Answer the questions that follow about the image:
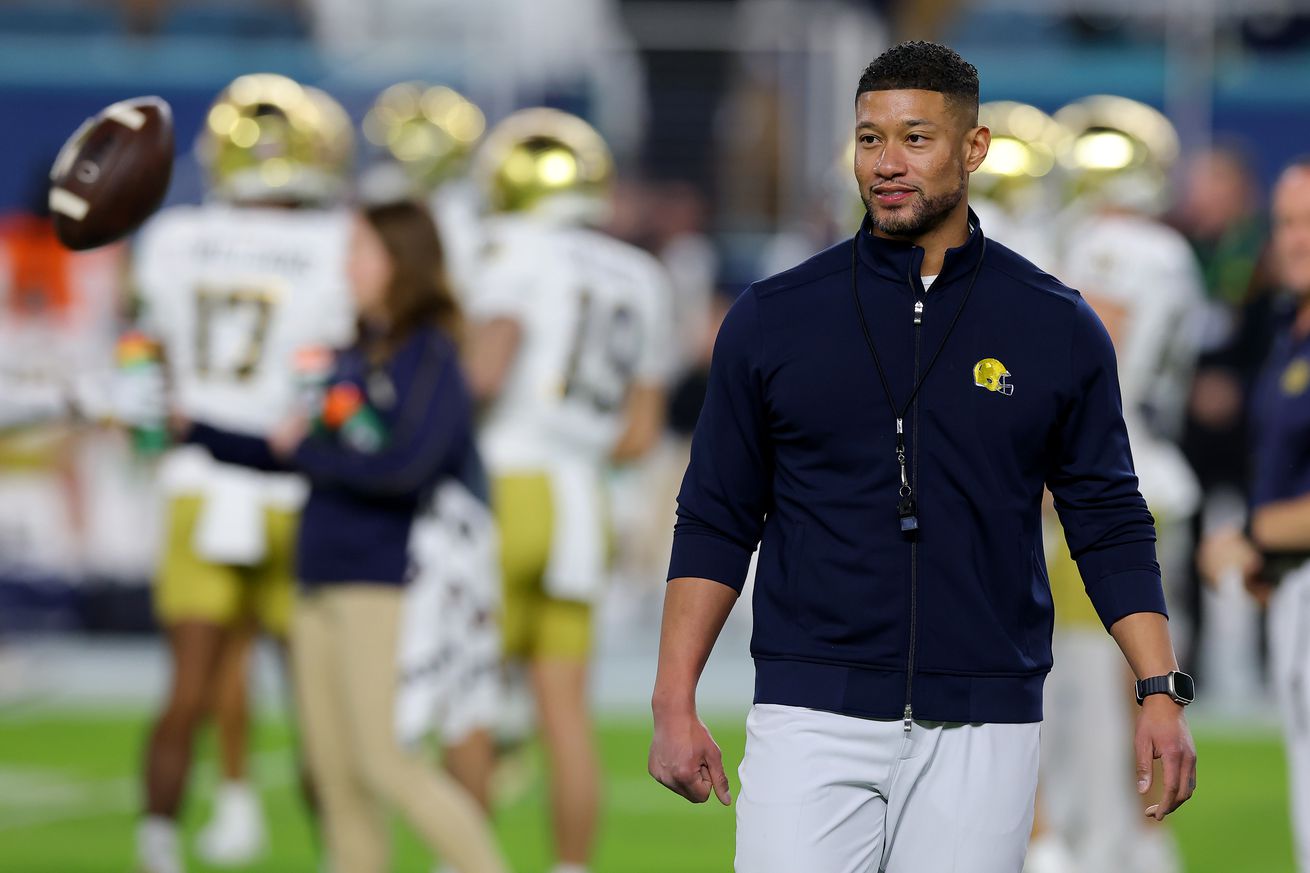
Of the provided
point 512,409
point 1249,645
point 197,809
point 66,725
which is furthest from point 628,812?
point 1249,645

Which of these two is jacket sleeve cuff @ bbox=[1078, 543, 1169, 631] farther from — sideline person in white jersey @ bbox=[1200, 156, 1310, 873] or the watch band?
sideline person in white jersey @ bbox=[1200, 156, 1310, 873]

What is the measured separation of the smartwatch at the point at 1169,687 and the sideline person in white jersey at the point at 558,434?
10.9 ft

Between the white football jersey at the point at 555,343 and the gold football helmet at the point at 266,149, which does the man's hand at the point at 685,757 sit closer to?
the white football jersey at the point at 555,343

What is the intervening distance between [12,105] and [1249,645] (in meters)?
8.99

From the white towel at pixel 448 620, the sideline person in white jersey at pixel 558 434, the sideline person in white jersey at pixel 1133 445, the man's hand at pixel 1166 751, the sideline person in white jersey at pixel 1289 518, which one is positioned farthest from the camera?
the sideline person in white jersey at pixel 1133 445

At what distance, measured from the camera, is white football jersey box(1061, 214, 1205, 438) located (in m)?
7.21

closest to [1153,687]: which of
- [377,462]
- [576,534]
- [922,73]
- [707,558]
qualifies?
[707,558]

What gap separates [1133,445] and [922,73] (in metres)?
4.03

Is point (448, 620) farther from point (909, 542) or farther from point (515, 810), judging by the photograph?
point (515, 810)

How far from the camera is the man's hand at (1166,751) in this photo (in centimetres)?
337

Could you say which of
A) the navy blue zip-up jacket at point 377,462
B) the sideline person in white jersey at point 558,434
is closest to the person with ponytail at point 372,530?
the navy blue zip-up jacket at point 377,462

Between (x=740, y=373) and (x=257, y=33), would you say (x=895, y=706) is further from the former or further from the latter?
(x=257, y=33)

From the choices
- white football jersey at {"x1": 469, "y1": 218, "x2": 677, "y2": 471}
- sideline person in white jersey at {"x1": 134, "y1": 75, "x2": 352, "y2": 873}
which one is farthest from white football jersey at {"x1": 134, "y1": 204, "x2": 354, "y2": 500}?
white football jersey at {"x1": 469, "y1": 218, "x2": 677, "y2": 471}

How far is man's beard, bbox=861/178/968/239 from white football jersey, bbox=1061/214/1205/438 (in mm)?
3679
